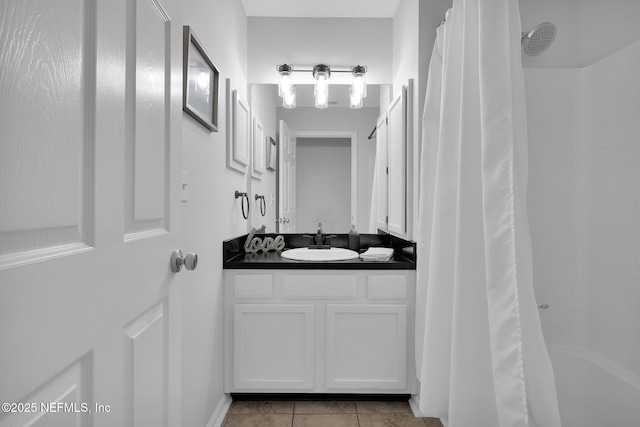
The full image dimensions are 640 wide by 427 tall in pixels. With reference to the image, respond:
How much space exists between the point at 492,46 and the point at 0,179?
132 centimetres

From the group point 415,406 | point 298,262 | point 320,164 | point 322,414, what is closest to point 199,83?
point 298,262

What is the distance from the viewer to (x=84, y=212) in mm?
582

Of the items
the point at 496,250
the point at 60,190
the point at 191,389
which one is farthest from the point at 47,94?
the point at 191,389

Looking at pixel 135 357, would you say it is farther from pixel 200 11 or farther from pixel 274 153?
pixel 274 153

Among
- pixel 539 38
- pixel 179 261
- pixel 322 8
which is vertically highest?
pixel 322 8

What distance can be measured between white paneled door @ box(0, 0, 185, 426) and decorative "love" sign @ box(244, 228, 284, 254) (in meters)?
1.35

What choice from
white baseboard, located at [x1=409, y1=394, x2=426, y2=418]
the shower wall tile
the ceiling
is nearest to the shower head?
the shower wall tile

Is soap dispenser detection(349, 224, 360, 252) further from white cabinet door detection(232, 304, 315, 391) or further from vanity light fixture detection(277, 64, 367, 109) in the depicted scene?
vanity light fixture detection(277, 64, 367, 109)

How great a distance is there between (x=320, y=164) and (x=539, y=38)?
1.38 m

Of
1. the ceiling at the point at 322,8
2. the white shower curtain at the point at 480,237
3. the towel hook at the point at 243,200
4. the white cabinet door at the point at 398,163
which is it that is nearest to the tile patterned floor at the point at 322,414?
the white shower curtain at the point at 480,237

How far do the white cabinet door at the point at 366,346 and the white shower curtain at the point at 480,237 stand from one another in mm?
356

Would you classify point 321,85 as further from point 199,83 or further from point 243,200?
point 199,83

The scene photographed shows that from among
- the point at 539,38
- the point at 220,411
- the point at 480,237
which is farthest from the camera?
the point at 220,411

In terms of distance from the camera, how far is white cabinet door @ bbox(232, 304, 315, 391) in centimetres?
201
